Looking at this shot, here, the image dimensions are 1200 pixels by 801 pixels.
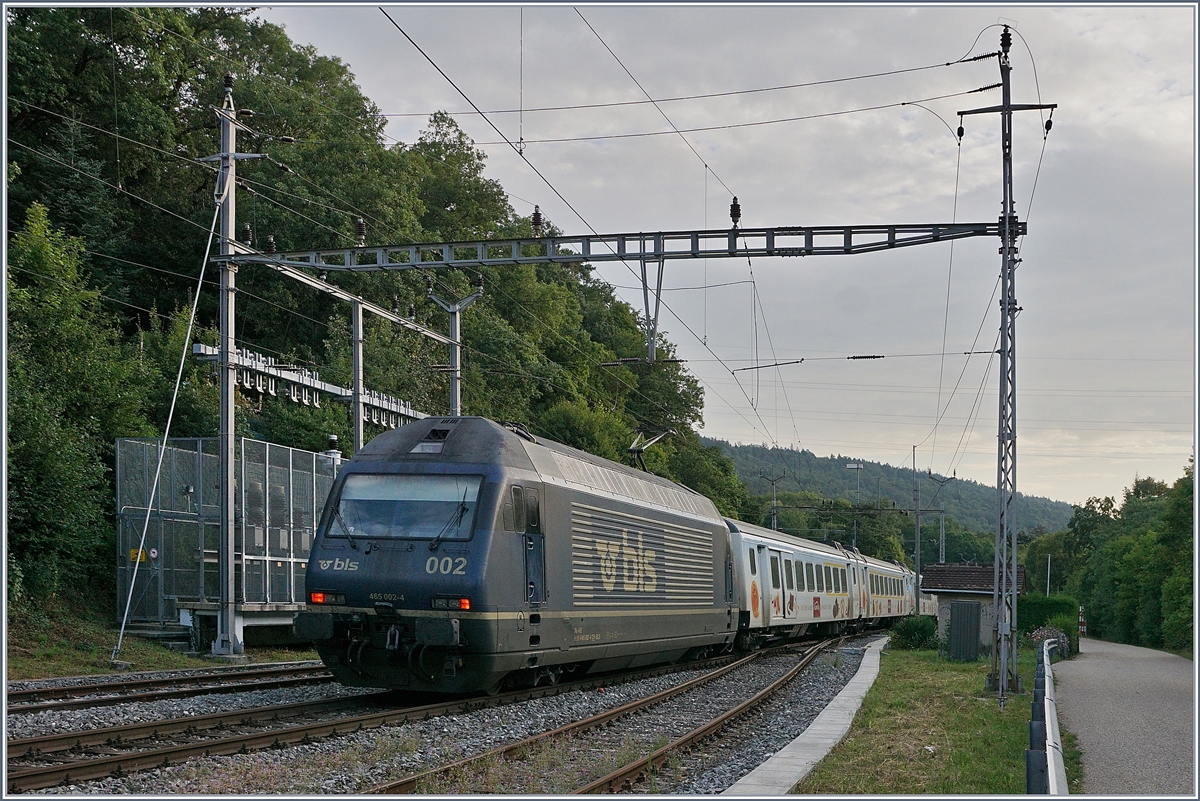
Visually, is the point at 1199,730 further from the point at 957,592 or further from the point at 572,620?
the point at 957,592

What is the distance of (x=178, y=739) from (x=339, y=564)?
3.49 m

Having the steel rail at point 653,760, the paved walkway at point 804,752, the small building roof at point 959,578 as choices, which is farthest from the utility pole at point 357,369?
the small building roof at point 959,578

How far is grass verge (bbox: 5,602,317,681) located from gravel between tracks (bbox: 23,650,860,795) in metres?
5.82

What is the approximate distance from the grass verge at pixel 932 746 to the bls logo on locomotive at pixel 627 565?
12.7 feet

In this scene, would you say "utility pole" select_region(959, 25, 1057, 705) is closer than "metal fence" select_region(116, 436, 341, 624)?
Yes

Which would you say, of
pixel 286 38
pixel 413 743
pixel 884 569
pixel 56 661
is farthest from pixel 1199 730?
pixel 286 38

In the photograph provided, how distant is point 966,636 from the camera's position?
25.7 metres

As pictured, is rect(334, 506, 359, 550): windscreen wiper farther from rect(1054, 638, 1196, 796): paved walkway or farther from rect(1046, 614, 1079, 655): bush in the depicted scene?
rect(1046, 614, 1079, 655): bush

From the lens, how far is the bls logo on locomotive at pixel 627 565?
16.7 meters

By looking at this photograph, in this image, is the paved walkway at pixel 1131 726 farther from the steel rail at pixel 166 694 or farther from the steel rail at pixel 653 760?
the steel rail at pixel 166 694

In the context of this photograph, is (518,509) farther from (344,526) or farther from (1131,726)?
(1131,726)

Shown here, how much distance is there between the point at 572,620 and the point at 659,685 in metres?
3.47

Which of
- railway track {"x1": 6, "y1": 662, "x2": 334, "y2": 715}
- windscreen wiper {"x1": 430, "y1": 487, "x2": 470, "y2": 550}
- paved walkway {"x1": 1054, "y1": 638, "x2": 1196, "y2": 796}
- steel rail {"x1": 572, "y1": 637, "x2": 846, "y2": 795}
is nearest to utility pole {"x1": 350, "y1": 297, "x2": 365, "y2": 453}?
railway track {"x1": 6, "y1": 662, "x2": 334, "y2": 715}

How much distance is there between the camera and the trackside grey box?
25.6 meters
